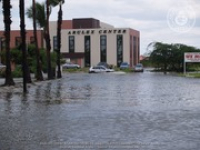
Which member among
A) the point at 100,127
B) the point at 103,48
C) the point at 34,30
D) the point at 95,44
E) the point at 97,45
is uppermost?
the point at 34,30

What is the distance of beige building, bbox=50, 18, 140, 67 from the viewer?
436 ft

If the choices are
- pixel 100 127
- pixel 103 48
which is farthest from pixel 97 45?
pixel 100 127

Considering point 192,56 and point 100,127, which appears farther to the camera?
point 192,56

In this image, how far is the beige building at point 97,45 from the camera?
132750 mm

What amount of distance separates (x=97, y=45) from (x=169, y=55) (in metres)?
40.8

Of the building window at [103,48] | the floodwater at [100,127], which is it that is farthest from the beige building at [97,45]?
the floodwater at [100,127]

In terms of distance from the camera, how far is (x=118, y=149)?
33.7 feet

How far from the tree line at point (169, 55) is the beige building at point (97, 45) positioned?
33.5 m

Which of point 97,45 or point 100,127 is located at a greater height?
point 97,45

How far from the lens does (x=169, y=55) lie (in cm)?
9638

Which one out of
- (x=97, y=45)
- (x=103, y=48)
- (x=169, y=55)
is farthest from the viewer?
(x=103, y=48)

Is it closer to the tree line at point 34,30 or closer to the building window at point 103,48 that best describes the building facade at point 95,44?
the building window at point 103,48

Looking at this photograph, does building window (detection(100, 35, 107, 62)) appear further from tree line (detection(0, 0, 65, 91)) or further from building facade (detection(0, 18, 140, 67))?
tree line (detection(0, 0, 65, 91))

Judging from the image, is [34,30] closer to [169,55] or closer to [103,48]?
[169,55]
